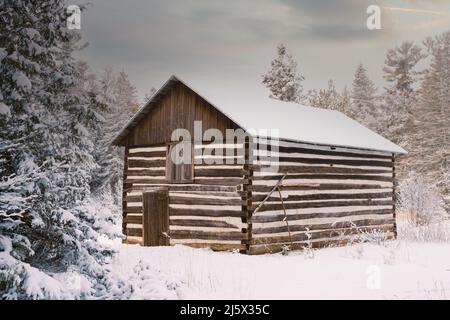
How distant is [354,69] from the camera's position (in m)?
56.1

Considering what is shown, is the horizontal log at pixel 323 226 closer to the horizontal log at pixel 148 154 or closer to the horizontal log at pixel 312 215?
the horizontal log at pixel 312 215

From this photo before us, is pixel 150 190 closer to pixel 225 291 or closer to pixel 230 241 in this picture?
pixel 230 241

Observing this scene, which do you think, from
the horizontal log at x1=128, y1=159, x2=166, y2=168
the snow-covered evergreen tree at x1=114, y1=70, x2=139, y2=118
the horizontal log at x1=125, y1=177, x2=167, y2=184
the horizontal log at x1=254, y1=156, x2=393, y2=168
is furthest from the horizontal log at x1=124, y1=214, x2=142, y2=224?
the snow-covered evergreen tree at x1=114, y1=70, x2=139, y2=118

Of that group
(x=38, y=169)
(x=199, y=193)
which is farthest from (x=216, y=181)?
(x=38, y=169)

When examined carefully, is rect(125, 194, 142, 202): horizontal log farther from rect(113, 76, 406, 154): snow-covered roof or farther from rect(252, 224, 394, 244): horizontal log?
rect(252, 224, 394, 244): horizontal log

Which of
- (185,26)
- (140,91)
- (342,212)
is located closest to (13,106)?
(185,26)

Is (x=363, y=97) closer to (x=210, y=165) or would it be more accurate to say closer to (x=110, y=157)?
(x=110, y=157)

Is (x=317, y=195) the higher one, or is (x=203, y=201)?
(x=317, y=195)

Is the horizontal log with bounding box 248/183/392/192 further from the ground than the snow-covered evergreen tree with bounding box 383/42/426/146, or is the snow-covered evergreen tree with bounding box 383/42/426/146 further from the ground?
the snow-covered evergreen tree with bounding box 383/42/426/146

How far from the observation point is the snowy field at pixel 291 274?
9.09 meters

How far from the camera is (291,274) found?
1199 cm

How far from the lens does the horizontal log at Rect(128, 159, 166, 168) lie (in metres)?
18.0

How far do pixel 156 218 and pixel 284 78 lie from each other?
22185 mm

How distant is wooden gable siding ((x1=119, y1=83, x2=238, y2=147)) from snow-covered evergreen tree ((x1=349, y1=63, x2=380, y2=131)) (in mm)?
32627
